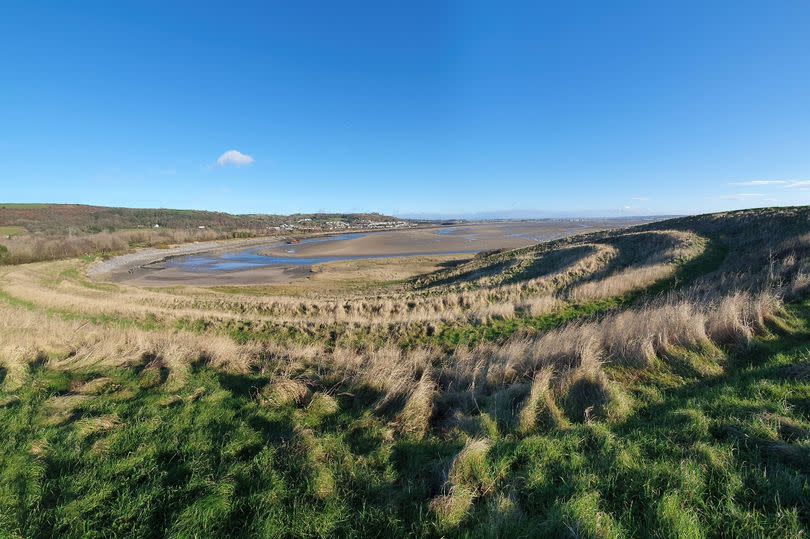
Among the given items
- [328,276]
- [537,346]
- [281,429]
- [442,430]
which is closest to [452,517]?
[442,430]

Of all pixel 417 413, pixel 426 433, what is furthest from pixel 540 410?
pixel 417 413

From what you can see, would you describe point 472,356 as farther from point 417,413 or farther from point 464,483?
point 464,483

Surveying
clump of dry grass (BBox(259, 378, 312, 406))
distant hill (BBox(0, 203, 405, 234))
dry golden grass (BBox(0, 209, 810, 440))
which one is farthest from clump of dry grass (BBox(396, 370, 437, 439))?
distant hill (BBox(0, 203, 405, 234))

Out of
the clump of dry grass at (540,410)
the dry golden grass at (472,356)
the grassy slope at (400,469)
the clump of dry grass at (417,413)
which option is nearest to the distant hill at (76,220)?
the dry golden grass at (472,356)

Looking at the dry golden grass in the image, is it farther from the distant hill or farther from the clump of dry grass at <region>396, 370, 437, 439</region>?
the distant hill

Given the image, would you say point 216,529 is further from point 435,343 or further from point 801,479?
point 435,343

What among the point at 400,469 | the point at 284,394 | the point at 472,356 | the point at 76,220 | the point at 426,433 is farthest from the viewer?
the point at 76,220
